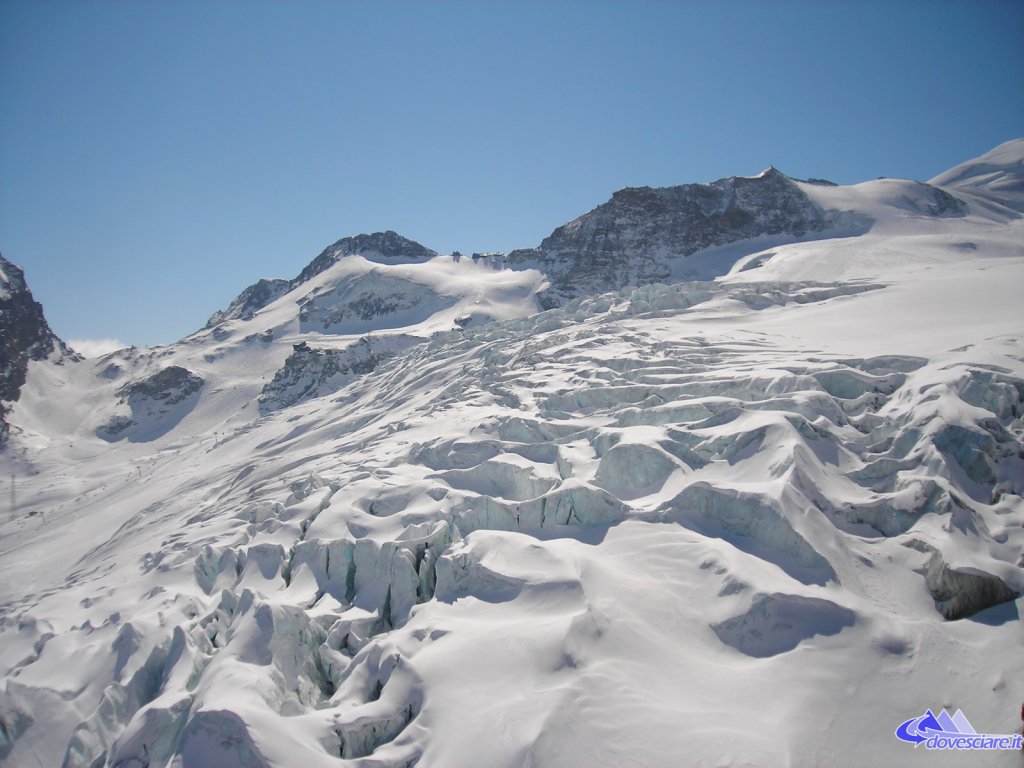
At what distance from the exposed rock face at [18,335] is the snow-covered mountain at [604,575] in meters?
73.3

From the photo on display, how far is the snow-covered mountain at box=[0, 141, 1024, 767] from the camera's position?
36.2 ft

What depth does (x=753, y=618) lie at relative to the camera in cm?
1259

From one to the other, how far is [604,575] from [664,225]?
321 ft

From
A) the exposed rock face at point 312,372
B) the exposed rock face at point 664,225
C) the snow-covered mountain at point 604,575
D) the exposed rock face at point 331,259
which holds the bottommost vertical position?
the snow-covered mountain at point 604,575

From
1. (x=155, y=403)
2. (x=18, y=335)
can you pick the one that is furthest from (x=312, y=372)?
(x=18, y=335)

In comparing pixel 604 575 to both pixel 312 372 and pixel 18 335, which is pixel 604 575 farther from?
pixel 18 335

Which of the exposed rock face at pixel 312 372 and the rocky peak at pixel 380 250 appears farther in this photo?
the rocky peak at pixel 380 250

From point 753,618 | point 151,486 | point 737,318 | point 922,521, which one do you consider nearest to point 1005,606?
point 922,521

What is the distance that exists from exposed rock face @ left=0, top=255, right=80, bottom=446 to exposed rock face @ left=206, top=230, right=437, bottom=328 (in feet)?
113

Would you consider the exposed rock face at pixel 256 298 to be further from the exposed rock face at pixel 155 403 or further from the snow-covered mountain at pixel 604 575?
the snow-covered mountain at pixel 604 575

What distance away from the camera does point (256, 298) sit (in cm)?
14462

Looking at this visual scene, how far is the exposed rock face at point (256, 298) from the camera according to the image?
143m

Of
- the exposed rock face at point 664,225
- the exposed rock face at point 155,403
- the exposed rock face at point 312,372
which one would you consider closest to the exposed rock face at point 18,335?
the exposed rock face at point 155,403

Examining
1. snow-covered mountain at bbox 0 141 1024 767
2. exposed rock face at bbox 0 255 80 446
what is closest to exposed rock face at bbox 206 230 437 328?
A: exposed rock face at bbox 0 255 80 446
